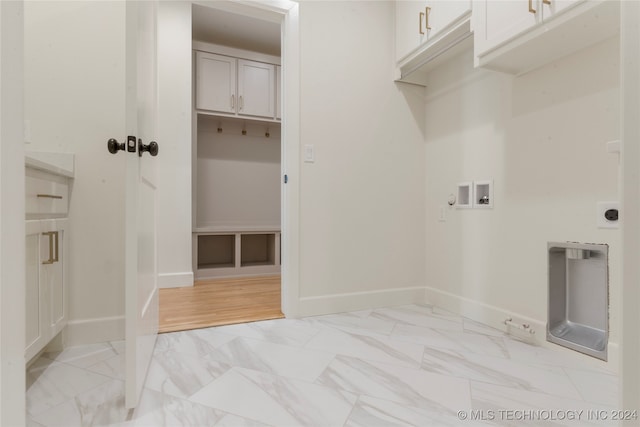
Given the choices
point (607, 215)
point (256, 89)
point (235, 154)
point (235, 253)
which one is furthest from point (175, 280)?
point (607, 215)

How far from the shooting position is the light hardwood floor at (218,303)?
1.96 metres

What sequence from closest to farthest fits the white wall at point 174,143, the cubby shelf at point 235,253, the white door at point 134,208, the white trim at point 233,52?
the white door at point 134,208
the white wall at point 174,143
the white trim at point 233,52
the cubby shelf at point 235,253

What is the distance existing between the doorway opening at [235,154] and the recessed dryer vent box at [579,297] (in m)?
1.87

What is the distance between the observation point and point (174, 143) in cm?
288

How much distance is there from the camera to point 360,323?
1924 mm

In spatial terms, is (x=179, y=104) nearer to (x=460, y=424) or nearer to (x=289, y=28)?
(x=289, y=28)

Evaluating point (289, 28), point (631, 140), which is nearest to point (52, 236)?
point (289, 28)

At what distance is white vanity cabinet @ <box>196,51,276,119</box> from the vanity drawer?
198cm

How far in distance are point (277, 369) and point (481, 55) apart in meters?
1.76

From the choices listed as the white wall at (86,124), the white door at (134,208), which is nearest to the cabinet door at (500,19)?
the white door at (134,208)

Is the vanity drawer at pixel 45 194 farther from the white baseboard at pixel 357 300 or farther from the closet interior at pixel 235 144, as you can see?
the closet interior at pixel 235 144

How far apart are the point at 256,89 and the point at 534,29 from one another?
276 cm

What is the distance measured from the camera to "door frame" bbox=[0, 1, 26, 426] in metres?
0.39

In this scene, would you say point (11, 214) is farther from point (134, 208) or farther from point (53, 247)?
point (53, 247)
